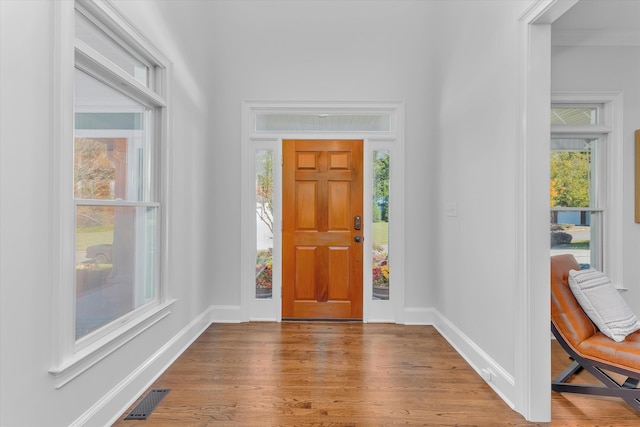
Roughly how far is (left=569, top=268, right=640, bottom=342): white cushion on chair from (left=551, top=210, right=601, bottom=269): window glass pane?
1137 mm

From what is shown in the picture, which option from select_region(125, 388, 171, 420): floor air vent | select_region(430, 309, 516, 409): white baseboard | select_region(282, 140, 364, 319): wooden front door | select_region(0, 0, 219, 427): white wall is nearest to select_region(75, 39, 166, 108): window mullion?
select_region(0, 0, 219, 427): white wall

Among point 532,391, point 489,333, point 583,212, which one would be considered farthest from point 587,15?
point 532,391

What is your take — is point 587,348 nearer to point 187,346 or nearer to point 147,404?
point 147,404

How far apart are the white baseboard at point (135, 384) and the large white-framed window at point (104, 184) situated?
10.0 inches

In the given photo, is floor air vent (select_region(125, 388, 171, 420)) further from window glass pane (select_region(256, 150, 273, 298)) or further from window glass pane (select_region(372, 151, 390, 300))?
window glass pane (select_region(372, 151, 390, 300))

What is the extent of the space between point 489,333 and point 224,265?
8.61 ft

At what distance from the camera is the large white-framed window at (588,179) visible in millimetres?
3268

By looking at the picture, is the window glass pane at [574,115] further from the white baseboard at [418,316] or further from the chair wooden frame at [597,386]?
the white baseboard at [418,316]

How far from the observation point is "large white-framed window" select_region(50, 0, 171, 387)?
1.61 m

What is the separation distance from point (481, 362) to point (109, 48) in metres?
3.24

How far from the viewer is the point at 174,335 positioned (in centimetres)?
285

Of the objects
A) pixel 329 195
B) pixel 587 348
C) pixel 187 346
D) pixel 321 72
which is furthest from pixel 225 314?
pixel 587 348

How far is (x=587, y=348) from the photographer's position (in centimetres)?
215

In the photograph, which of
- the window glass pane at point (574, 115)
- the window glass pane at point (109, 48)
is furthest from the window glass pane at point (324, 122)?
the window glass pane at point (574, 115)
